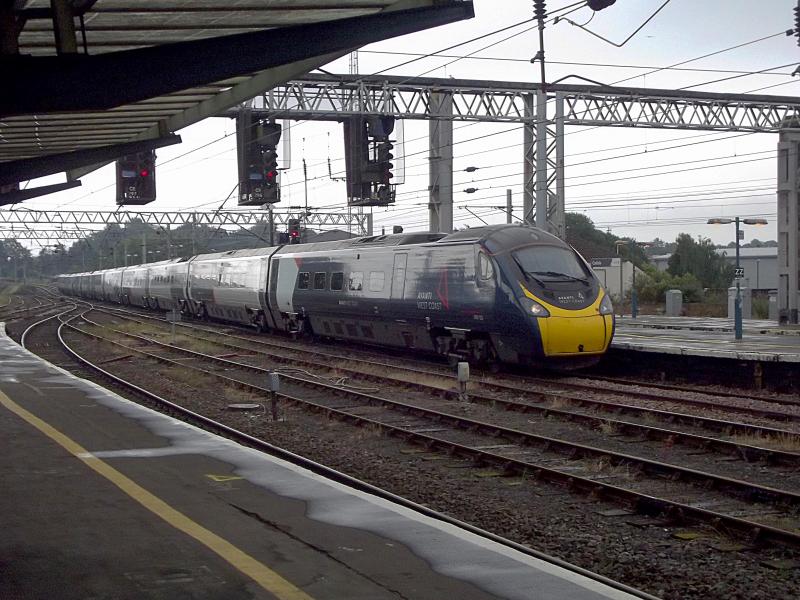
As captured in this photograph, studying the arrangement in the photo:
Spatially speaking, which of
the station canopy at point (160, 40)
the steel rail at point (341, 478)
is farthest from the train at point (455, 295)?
the station canopy at point (160, 40)

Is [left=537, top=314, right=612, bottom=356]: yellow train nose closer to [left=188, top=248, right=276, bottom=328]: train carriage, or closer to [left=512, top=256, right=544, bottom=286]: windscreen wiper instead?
[left=512, top=256, right=544, bottom=286]: windscreen wiper

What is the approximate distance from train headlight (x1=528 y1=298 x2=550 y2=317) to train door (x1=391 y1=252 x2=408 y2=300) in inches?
184

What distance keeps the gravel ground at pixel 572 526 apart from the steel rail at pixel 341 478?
14.7 inches

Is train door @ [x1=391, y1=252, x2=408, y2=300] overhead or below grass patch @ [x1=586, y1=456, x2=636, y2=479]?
overhead

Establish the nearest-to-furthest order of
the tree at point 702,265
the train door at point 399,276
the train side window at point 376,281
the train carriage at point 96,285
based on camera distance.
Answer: the train door at point 399,276, the train side window at point 376,281, the train carriage at point 96,285, the tree at point 702,265

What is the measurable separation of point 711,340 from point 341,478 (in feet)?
71.2

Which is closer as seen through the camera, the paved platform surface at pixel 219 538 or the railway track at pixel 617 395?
the paved platform surface at pixel 219 538

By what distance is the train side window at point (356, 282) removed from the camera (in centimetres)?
2492

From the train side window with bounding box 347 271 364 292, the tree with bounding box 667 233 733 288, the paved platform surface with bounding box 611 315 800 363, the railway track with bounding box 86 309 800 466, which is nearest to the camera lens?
the railway track with bounding box 86 309 800 466

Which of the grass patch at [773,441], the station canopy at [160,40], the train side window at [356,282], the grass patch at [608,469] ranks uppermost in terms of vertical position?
the station canopy at [160,40]

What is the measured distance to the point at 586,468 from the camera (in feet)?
37.0

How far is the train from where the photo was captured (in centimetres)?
1881

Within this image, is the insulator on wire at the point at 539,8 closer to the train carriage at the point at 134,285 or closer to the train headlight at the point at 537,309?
the train headlight at the point at 537,309

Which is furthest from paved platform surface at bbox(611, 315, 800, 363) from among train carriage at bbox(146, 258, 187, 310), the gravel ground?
train carriage at bbox(146, 258, 187, 310)
